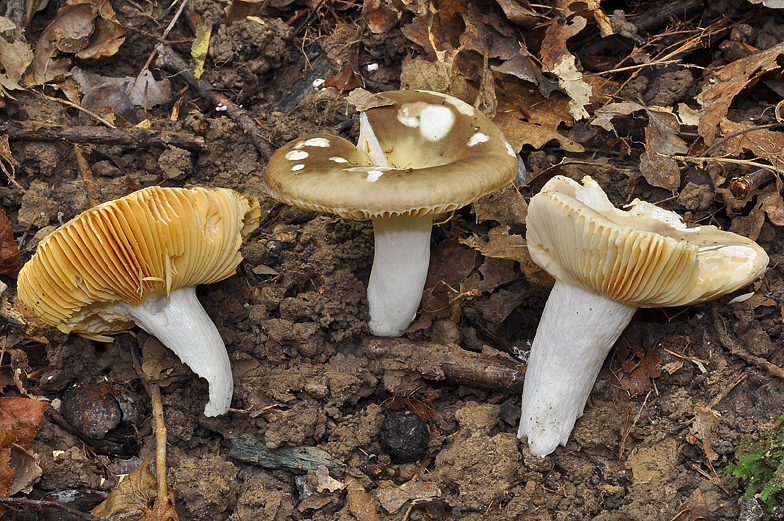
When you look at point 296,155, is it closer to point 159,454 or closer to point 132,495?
point 159,454

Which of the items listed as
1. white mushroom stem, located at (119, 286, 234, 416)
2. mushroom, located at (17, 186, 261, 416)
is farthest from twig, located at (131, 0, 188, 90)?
white mushroom stem, located at (119, 286, 234, 416)

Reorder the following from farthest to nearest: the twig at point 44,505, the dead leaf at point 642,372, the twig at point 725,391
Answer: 1. the dead leaf at point 642,372
2. the twig at point 725,391
3. the twig at point 44,505

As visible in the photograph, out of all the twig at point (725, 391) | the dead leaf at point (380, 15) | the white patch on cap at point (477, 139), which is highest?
the dead leaf at point (380, 15)

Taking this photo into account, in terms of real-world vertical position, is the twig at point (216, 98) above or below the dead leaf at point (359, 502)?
above

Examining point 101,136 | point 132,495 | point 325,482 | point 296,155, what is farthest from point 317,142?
point 132,495

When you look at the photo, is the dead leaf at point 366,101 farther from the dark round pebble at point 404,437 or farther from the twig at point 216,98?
the dark round pebble at point 404,437

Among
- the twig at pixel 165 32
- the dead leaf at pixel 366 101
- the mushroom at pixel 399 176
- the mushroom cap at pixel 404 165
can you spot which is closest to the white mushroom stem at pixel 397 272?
the mushroom at pixel 399 176

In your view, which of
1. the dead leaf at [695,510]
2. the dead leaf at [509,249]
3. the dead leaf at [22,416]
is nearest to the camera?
the dead leaf at [695,510]
